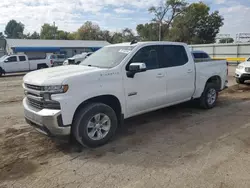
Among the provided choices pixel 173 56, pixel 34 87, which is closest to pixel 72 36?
pixel 173 56

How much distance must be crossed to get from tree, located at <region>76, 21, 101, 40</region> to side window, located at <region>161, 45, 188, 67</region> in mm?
68624

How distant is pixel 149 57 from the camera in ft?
16.2

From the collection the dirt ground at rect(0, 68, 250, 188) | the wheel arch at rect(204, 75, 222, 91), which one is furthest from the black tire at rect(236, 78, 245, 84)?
the dirt ground at rect(0, 68, 250, 188)

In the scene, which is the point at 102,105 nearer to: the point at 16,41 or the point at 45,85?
the point at 45,85

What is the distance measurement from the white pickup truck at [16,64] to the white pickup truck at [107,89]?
16.5m

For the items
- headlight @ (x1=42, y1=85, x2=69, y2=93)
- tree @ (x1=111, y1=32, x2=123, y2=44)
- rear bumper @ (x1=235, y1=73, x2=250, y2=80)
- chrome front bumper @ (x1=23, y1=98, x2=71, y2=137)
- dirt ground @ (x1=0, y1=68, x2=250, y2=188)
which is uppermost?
tree @ (x1=111, y1=32, x2=123, y2=44)

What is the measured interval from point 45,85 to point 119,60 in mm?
1568

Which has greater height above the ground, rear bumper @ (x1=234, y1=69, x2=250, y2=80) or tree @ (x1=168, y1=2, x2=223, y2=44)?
tree @ (x1=168, y1=2, x2=223, y2=44)

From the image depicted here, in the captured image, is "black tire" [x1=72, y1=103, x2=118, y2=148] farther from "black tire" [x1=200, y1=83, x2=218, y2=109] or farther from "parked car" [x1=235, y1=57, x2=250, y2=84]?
"parked car" [x1=235, y1=57, x2=250, y2=84]

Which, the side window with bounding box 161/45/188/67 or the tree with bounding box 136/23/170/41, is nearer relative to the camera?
the side window with bounding box 161/45/188/67

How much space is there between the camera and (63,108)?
3607mm

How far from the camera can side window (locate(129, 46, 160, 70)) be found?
4.73 meters

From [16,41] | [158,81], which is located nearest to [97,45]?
[16,41]

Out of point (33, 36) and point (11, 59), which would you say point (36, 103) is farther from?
point (33, 36)
